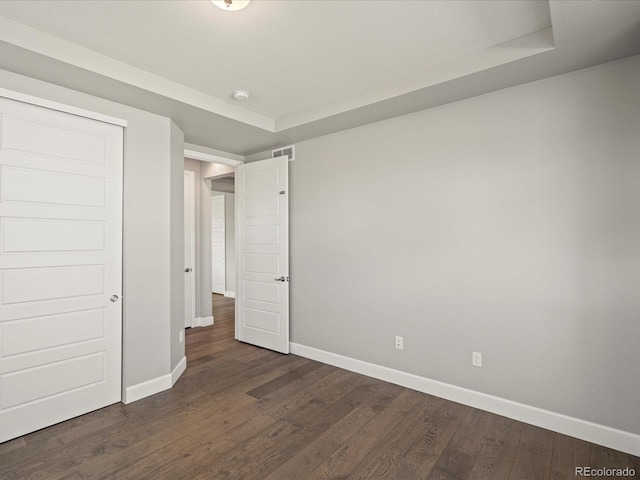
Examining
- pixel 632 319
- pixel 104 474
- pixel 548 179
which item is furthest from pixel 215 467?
pixel 548 179

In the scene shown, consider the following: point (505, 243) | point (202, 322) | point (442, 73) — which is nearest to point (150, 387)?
point (202, 322)

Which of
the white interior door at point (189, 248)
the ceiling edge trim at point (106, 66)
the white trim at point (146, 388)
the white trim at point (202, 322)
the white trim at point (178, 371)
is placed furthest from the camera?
the white trim at point (202, 322)

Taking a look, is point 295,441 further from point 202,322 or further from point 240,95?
point 202,322

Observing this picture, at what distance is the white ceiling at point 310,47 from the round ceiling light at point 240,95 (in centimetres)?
6

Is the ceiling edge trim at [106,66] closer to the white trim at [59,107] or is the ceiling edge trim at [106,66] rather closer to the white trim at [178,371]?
the white trim at [59,107]

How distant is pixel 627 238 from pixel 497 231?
779 millimetres

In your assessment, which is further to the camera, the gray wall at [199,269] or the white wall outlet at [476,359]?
the gray wall at [199,269]

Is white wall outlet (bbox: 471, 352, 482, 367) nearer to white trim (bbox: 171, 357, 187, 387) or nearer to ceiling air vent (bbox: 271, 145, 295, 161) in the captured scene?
white trim (bbox: 171, 357, 187, 387)

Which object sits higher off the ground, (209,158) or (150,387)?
(209,158)

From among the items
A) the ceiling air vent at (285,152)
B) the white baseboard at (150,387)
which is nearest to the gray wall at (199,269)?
the ceiling air vent at (285,152)

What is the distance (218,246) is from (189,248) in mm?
3265

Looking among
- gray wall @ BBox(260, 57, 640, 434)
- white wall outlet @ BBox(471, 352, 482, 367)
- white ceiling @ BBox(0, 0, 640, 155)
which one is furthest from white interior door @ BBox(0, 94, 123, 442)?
white wall outlet @ BBox(471, 352, 482, 367)

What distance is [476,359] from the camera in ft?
9.11

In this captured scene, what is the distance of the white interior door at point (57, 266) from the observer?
2346 mm
